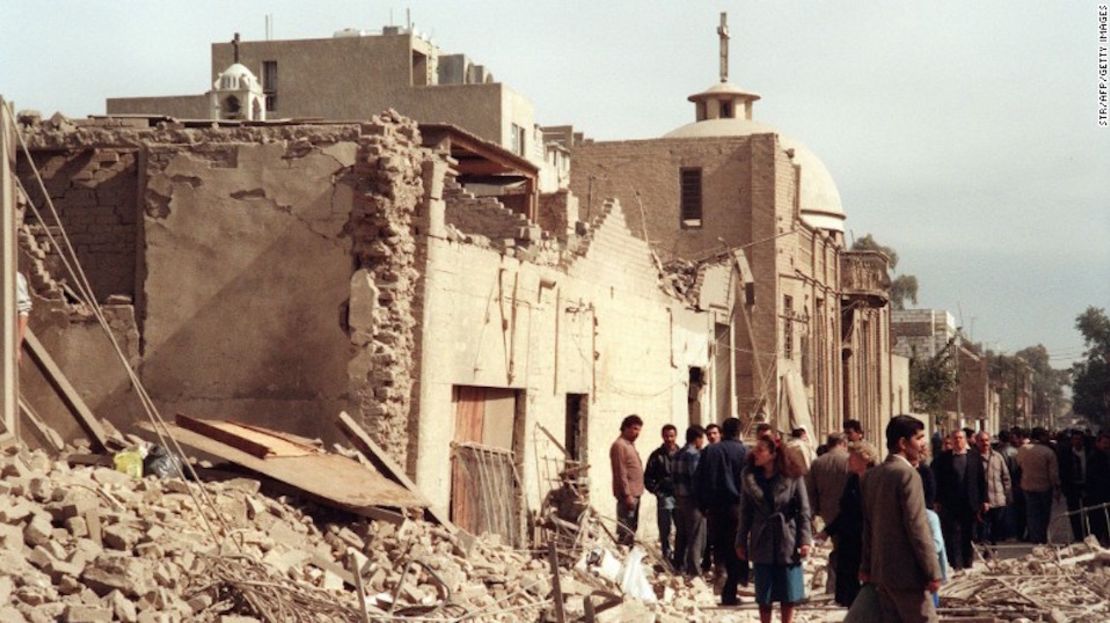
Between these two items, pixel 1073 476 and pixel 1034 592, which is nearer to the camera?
pixel 1034 592

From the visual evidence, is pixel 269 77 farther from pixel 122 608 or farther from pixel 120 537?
pixel 122 608

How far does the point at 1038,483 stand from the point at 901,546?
1335cm

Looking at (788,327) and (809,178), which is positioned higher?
(809,178)

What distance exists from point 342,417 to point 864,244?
7127cm

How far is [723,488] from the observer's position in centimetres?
1546

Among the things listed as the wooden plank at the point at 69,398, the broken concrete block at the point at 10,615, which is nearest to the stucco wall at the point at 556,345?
the wooden plank at the point at 69,398

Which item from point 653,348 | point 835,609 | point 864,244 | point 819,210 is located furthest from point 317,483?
point 864,244

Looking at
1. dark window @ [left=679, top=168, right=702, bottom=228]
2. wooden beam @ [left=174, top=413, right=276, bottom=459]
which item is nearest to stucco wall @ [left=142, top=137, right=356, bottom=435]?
wooden beam @ [left=174, top=413, right=276, bottom=459]

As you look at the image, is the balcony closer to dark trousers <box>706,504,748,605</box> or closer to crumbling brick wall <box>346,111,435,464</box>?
dark trousers <box>706,504,748,605</box>

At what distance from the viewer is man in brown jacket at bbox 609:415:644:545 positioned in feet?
57.0

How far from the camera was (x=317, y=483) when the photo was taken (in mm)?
13180

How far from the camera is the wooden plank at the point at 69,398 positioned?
13.0 m

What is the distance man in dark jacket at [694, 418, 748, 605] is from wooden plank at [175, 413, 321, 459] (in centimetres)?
352

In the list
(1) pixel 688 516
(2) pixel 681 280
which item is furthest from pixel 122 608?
(2) pixel 681 280
